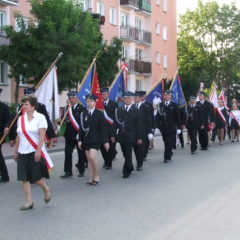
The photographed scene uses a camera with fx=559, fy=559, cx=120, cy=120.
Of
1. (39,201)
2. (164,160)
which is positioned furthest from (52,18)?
(39,201)

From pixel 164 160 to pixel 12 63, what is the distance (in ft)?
50.6

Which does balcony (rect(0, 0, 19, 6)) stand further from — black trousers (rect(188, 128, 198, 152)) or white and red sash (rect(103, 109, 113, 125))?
white and red sash (rect(103, 109, 113, 125))

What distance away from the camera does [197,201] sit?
888 centimetres

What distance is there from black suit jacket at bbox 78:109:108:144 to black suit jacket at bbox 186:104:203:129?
7291 mm

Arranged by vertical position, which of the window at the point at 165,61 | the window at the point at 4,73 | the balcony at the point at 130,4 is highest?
the balcony at the point at 130,4

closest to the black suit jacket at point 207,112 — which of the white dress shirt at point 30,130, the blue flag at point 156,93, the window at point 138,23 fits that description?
the blue flag at point 156,93

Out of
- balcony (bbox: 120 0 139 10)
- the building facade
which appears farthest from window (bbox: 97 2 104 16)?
balcony (bbox: 120 0 139 10)

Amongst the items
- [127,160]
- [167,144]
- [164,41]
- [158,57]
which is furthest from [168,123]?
[164,41]

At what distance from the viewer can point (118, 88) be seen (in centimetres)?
1515

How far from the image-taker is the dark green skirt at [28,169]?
8164 millimetres

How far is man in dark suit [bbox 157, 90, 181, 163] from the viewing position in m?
14.8

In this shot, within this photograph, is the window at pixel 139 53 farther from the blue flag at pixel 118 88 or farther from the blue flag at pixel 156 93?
the blue flag at pixel 118 88

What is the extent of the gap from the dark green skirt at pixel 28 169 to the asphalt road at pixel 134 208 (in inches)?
19.3

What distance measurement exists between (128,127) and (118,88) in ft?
10.9
